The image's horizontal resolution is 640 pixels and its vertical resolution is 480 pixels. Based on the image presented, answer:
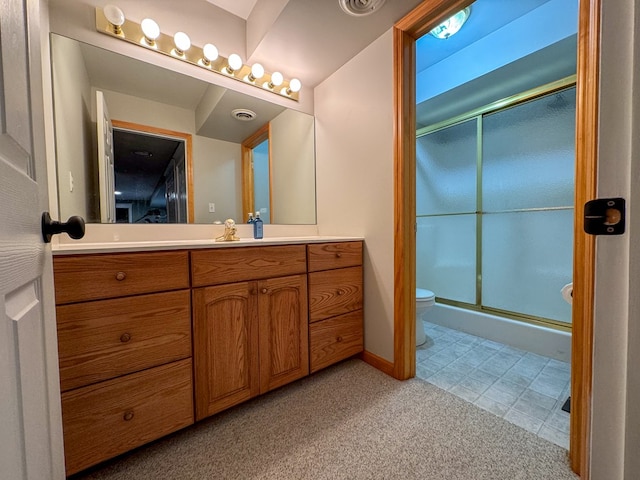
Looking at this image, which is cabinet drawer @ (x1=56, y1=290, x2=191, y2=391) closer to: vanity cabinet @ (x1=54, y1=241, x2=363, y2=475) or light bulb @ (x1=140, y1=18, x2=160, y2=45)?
vanity cabinet @ (x1=54, y1=241, x2=363, y2=475)

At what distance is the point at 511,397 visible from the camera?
4.52 feet

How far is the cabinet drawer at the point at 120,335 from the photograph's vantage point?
878 millimetres

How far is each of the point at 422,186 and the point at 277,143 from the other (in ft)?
5.61

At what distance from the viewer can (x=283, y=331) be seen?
1.39 metres

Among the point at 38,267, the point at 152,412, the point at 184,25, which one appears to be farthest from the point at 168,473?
the point at 184,25

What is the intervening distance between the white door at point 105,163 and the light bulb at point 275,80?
1024 mm

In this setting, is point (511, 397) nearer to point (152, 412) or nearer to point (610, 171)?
point (610, 171)

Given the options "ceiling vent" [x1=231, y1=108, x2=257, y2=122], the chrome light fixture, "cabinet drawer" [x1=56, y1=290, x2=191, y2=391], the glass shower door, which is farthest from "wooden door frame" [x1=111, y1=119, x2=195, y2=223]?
the glass shower door

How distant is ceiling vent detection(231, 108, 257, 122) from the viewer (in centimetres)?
176

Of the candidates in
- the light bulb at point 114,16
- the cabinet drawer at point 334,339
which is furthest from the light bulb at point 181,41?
the cabinet drawer at point 334,339

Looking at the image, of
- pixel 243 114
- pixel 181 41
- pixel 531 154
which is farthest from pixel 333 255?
pixel 531 154

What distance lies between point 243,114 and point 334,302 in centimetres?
142

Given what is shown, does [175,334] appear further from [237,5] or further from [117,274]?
[237,5]

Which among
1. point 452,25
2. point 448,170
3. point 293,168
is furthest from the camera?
point 448,170
